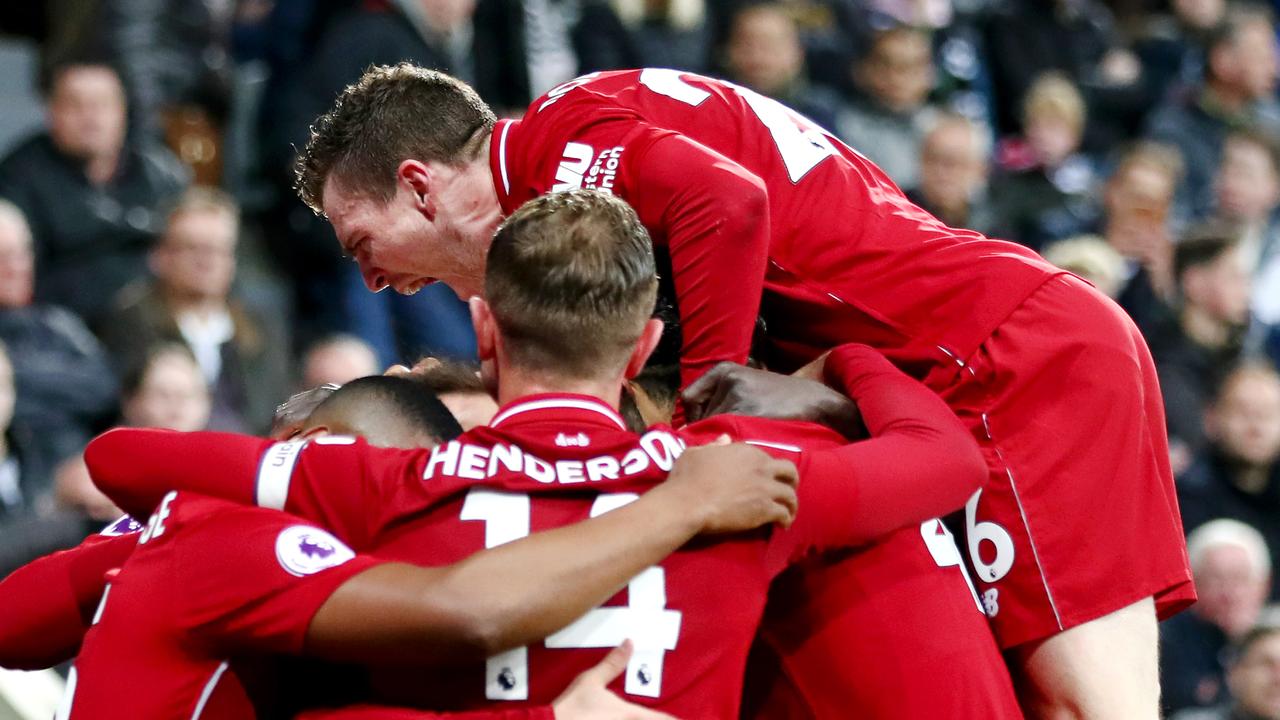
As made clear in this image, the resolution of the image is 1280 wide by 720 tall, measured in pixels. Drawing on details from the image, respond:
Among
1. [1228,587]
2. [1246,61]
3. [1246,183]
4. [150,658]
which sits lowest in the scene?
[1228,587]

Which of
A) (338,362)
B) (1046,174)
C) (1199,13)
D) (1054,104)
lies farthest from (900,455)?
(1199,13)

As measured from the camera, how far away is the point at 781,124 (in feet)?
11.7

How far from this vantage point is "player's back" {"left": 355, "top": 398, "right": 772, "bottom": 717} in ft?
8.69

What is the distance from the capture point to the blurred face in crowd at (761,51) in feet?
27.7

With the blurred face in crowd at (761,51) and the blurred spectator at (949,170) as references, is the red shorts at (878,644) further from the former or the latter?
the blurred face in crowd at (761,51)

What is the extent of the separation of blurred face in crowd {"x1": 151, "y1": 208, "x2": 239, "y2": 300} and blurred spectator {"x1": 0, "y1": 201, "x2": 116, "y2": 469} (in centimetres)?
44

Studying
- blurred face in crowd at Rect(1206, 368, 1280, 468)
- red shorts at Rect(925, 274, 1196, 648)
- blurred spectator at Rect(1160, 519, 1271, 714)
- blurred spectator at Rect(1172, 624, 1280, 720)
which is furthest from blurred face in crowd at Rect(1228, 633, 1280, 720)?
red shorts at Rect(925, 274, 1196, 648)

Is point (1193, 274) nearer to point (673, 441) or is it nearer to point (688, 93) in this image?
point (688, 93)

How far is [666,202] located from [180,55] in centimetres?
569

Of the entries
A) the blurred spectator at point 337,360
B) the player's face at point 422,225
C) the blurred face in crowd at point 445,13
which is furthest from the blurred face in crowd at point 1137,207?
the player's face at point 422,225

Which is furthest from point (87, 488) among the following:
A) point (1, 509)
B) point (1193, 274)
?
point (1193, 274)

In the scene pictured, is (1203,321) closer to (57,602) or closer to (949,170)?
(949,170)

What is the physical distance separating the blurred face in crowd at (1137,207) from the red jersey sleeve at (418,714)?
258 inches

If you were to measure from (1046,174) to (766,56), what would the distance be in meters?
1.71
